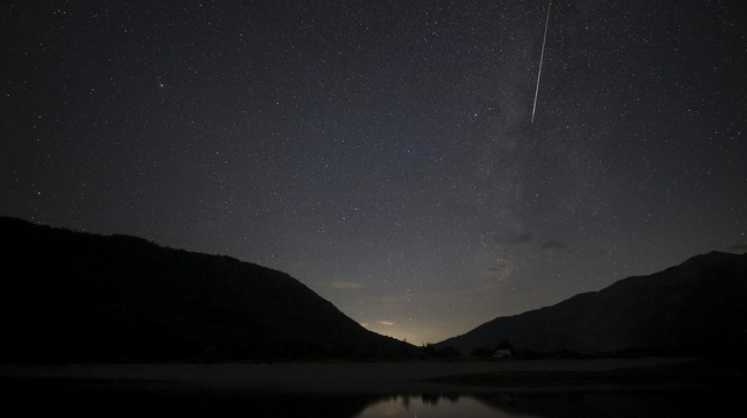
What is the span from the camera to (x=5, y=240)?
78.7 meters

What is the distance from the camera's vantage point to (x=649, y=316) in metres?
87.7

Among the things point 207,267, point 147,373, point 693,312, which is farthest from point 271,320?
A: point 693,312

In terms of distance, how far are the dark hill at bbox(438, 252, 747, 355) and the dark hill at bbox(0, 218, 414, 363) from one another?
23818 mm

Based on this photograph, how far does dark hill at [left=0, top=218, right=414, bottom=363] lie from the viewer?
1844 inches

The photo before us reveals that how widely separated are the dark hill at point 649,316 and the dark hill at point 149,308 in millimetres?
23818

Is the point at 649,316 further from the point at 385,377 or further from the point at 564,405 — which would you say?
the point at 564,405

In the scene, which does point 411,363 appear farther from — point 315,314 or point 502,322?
point 502,322

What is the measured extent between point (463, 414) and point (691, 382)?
54.8 ft

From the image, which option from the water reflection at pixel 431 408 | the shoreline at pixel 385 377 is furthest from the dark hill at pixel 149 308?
the water reflection at pixel 431 408

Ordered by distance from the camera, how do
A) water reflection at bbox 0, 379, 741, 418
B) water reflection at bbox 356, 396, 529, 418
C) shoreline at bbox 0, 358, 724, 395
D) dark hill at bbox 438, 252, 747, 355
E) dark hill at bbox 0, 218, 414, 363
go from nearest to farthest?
1. water reflection at bbox 356, 396, 529, 418
2. water reflection at bbox 0, 379, 741, 418
3. shoreline at bbox 0, 358, 724, 395
4. dark hill at bbox 0, 218, 414, 363
5. dark hill at bbox 438, 252, 747, 355

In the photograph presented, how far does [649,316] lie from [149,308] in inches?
2964

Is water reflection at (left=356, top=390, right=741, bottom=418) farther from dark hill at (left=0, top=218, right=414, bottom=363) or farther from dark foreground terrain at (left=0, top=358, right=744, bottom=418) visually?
dark hill at (left=0, top=218, right=414, bottom=363)

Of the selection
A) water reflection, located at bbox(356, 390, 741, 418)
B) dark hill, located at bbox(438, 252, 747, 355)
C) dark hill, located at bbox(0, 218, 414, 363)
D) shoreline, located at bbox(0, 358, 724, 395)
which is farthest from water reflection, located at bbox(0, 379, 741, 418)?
dark hill, located at bbox(438, 252, 747, 355)

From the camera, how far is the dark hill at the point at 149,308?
46.8 metres
